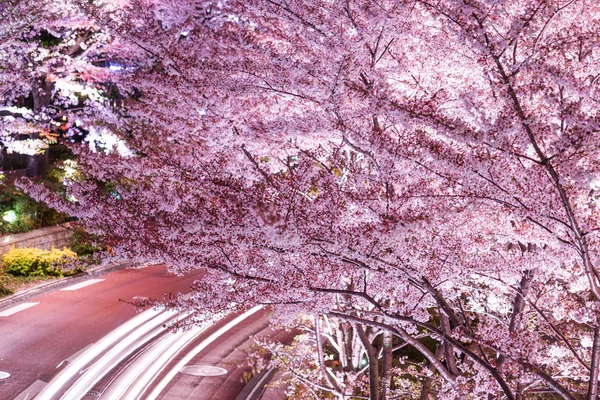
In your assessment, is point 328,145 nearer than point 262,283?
No

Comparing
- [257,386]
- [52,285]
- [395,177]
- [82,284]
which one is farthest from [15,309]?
[395,177]

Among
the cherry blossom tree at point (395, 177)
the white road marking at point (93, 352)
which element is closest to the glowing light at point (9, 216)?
the white road marking at point (93, 352)

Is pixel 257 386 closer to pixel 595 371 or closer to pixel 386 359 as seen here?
pixel 386 359

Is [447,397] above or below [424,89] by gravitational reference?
below

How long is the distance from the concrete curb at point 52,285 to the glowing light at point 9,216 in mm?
3701

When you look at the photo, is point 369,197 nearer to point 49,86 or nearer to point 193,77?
point 193,77

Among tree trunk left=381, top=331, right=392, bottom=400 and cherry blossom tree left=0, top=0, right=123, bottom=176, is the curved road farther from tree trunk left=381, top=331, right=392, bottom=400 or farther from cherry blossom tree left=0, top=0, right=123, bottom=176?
cherry blossom tree left=0, top=0, right=123, bottom=176

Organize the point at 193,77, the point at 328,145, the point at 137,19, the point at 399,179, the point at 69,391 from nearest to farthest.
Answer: the point at 399,179 < the point at 193,77 < the point at 328,145 < the point at 137,19 < the point at 69,391

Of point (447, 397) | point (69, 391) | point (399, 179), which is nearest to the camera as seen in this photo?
point (399, 179)

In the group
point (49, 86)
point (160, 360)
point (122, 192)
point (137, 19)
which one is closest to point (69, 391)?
point (160, 360)

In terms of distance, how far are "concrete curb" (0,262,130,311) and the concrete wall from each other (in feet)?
7.47

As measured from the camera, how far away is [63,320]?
46.2ft

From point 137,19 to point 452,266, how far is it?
21.7 ft

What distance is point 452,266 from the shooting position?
4.77 meters
